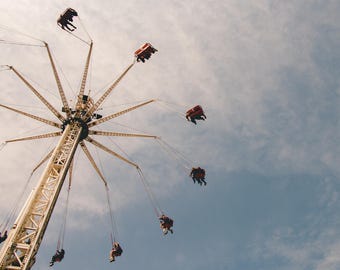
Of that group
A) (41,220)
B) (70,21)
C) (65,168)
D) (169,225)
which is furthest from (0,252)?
(70,21)

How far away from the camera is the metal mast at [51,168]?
15.4 m

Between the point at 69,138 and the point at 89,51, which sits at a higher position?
the point at 89,51

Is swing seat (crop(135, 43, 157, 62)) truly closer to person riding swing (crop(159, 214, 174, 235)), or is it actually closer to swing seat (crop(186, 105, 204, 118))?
swing seat (crop(186, 105, 204, 118))

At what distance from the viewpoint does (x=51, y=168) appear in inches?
755

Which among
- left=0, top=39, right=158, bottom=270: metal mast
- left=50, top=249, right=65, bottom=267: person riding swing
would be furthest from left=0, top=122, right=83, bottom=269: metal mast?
left=50, top=249, right=65, bottom=267: person riding swing

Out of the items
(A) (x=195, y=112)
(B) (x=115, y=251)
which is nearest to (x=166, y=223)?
(B) (x=115, y=251)

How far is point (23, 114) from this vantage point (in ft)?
73.6

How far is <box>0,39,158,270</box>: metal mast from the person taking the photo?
15352 mm

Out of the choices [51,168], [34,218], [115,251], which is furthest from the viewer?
[115,251]

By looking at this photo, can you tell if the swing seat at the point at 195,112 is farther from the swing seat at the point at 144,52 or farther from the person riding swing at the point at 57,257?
the person riding swing at the point at 57,257

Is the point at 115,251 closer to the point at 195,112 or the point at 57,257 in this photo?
the point at 57,257

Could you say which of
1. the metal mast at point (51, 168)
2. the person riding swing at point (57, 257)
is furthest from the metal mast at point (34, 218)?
the person riding swing at point (57, 257)

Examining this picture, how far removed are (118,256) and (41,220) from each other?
12578 mm

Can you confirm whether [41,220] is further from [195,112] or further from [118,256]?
[195,112]
